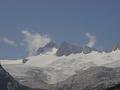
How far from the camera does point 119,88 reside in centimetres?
5047

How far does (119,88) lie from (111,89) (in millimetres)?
1084

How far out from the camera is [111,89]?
50.0 meters
